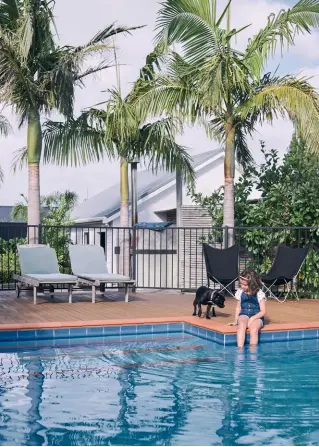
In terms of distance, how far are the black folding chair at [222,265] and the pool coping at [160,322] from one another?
6.23 feet

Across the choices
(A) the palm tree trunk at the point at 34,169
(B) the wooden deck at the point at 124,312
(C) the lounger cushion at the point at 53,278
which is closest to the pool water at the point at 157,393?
(B) the wooden deck at the point at 124,312

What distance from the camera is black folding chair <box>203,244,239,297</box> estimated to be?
10.1 meters

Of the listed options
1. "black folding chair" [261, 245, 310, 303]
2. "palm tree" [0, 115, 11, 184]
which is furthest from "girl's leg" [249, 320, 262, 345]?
"palm tree" [0, 115, 11, 184]

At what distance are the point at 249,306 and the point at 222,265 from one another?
2.88 meters

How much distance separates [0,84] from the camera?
1059 cm

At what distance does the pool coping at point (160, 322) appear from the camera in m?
7.37

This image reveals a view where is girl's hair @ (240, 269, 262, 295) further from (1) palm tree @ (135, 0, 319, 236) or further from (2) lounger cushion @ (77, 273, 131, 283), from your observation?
(1) palm tree @ (135, 0, 319, 236)

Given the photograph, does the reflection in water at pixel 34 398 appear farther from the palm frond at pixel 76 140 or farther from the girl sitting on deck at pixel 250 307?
the palm frond at pixel 76 140

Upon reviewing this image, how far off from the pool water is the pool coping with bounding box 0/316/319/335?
0.22 meters

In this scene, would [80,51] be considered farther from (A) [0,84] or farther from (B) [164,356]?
(B) [164,356]

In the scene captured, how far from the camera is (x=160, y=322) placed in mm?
8125

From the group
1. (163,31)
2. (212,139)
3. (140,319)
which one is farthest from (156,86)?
(140,319)

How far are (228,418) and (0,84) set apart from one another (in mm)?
8057

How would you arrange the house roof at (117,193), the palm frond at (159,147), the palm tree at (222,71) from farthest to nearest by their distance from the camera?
1. the house roof at (117,193)
2. the palm frond at (159,147)
3. the palm tree at (222,71)
